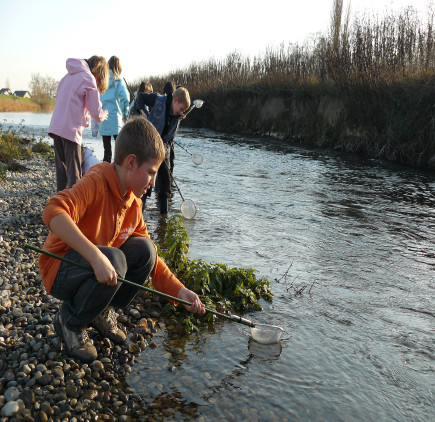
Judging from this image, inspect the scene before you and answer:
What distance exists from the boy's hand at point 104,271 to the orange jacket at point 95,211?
0.30 m

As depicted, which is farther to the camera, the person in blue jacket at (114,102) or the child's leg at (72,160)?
the person in blue jacket at (114,102)

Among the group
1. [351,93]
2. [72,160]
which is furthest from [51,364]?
[351,93]

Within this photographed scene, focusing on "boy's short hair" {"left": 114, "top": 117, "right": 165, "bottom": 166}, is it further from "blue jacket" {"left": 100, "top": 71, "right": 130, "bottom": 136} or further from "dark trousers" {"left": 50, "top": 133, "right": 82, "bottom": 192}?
"blue jacket" {"left": 100, "top": 71, "right": 130, "bottom": 136}

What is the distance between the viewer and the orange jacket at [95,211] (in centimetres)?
255

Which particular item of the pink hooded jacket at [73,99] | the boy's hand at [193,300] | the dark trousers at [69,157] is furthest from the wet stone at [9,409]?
the pink hooded jacket at [73,99]

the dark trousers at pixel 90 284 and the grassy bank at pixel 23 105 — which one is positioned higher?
the grassy bank at pixel 23 105

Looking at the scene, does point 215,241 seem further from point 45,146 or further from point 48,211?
point 45,146

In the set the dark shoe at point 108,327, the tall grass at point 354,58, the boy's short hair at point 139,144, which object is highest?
the tall grass at point 354,58

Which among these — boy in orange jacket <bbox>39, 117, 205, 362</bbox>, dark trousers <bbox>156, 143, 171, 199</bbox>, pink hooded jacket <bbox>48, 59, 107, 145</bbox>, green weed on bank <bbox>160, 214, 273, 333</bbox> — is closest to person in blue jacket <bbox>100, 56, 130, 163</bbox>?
dark trousers <bbox>156, 143, 171, 199</bbox>

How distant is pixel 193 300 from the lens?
3062mm

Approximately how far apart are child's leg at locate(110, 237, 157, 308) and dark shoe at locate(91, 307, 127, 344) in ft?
0.50

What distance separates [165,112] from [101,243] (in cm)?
429

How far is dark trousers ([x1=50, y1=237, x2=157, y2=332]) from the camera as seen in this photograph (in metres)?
2.67

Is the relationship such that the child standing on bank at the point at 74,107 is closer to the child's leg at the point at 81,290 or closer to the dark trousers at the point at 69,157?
the dark trousers at the point at 69,157
